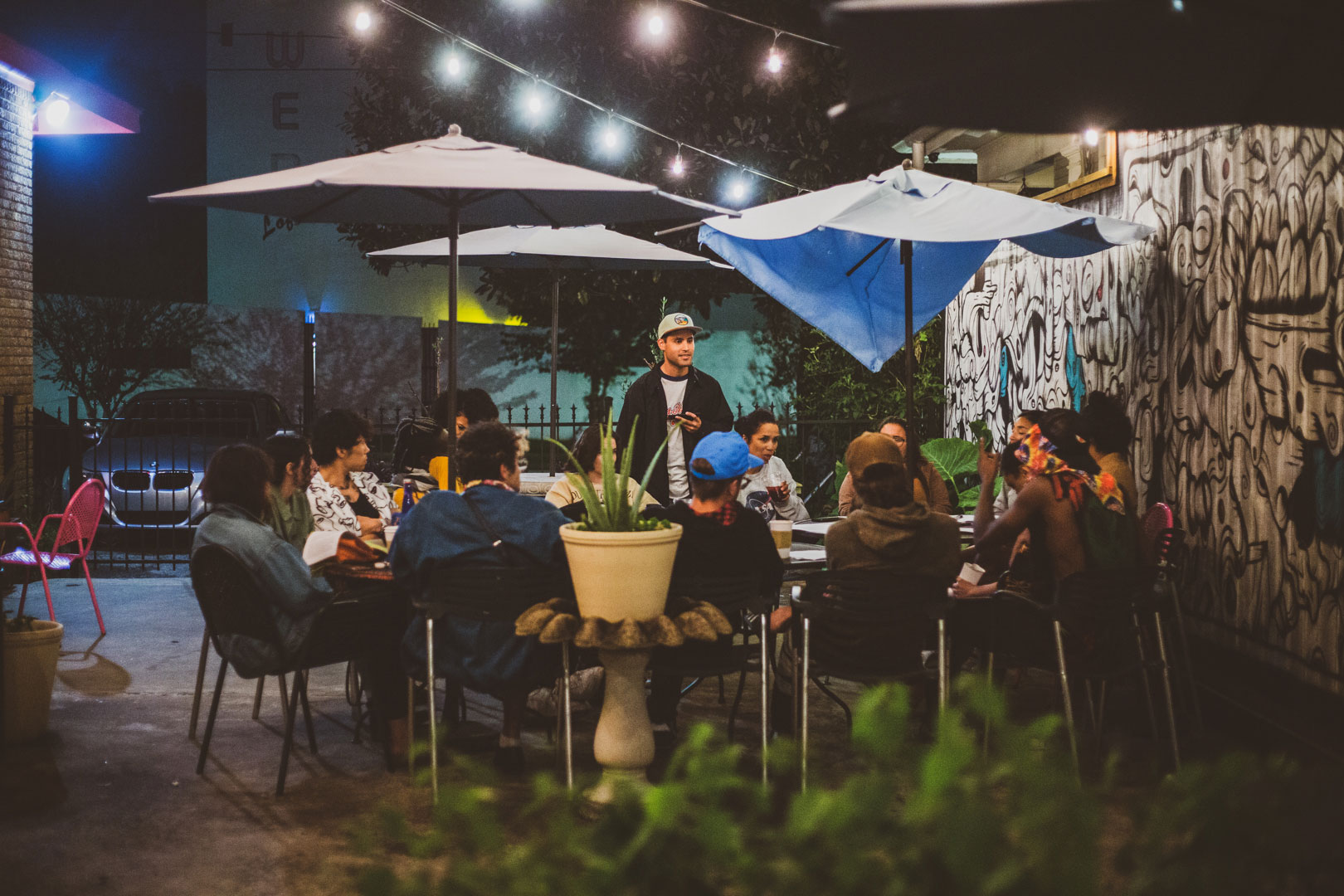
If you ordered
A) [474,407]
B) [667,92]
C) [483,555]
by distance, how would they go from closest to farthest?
1. [483,555]
2. [474,407]
3. [667,92]

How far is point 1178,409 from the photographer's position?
22.0ft

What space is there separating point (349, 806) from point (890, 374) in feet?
36.8

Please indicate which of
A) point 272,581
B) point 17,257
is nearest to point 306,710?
point 272,581

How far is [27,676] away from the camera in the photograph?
5.38 metres

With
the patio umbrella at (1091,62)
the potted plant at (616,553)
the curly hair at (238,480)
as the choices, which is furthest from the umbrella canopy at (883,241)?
the patio umbrella at (1091,62)

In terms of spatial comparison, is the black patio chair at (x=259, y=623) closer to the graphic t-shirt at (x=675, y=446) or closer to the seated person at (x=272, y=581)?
the seated person at (x=272, y=581)

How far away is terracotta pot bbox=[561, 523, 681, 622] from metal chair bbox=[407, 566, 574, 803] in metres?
0.23

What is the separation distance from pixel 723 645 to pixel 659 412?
2852mm

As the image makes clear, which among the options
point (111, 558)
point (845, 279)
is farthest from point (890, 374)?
point (111, 558)

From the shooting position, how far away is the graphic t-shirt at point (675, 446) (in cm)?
738

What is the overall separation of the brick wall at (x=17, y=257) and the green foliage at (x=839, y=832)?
10.8 metres

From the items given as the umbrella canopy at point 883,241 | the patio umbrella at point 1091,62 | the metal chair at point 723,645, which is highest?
the umbrella canopy at point 883,241

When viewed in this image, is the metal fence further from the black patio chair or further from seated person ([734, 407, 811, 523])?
the black patio chair

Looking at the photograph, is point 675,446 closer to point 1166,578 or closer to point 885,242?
point 885,242
